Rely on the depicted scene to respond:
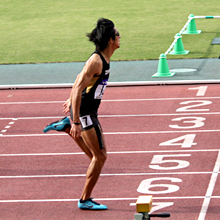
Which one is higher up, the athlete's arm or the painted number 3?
the athlete's arm

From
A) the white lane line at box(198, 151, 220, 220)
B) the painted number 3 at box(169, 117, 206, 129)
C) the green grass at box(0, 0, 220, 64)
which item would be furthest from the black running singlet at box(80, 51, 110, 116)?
the green grass at box(0, 0, 220, 64)

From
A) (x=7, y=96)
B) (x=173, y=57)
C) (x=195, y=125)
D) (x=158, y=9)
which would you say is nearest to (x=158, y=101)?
(x=195, y=125)

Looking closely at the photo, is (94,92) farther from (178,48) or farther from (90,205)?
(178,48)

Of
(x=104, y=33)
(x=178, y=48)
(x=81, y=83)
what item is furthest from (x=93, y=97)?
(x=178, y=48)

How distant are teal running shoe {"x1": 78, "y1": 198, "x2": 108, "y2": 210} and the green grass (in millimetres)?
11519

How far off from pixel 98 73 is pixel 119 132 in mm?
4226

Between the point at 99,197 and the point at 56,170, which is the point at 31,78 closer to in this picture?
the point at 56,170

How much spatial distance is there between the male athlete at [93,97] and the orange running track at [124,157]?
0.65 meters

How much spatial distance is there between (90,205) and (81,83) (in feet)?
5.21

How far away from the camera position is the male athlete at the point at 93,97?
6.40 m

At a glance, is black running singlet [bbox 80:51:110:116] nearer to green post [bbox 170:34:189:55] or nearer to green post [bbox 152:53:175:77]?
green post [bbox 152:53:175:77]

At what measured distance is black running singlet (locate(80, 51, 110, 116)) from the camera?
6.56 m

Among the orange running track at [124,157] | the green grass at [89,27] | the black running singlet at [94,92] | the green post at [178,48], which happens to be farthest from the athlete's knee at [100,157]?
the green post at [178,48]

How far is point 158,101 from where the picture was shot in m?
12.8
